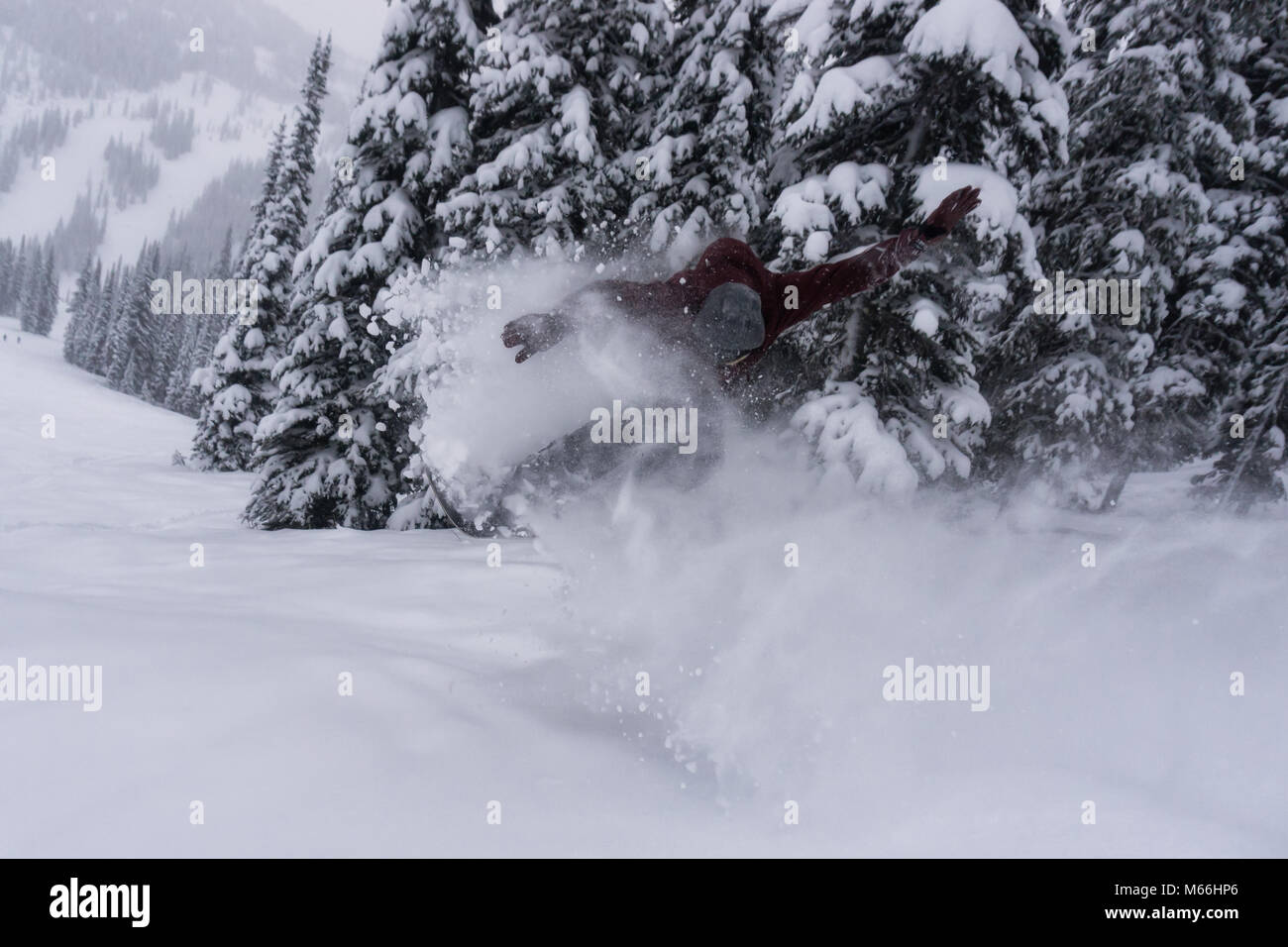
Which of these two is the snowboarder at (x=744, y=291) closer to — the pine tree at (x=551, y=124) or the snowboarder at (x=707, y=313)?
the snowboarder at (x=707, y=313)

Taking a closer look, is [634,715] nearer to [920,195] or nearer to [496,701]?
[496,701]

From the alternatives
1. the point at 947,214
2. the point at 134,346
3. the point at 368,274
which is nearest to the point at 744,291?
the point at 947,214

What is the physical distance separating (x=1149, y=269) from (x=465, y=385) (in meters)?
11.7

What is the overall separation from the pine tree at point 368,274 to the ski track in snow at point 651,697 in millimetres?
5051

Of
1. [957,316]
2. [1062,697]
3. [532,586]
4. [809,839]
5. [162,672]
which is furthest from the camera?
[957,316]

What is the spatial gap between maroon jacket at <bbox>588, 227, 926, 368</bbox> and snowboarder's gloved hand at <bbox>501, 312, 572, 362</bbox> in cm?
47

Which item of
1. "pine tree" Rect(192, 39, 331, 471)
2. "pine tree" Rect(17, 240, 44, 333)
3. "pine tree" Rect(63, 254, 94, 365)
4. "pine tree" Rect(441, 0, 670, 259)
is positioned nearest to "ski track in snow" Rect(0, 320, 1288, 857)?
"pine tree" Rect(441, 0, 670, 259)

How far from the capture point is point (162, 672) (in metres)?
3.46

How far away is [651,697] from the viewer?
14.2 feet

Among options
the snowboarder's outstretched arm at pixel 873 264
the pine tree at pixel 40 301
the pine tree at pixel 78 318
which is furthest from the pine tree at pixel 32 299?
the snowboarder's outstretched arm at pixel 873 264

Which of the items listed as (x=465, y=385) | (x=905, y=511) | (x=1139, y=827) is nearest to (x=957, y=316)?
(x=905, y=511)

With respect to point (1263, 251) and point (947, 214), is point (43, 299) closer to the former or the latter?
point (947, 214)

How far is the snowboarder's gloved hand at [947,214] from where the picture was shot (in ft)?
17.6

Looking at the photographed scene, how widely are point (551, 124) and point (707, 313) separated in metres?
8.55
